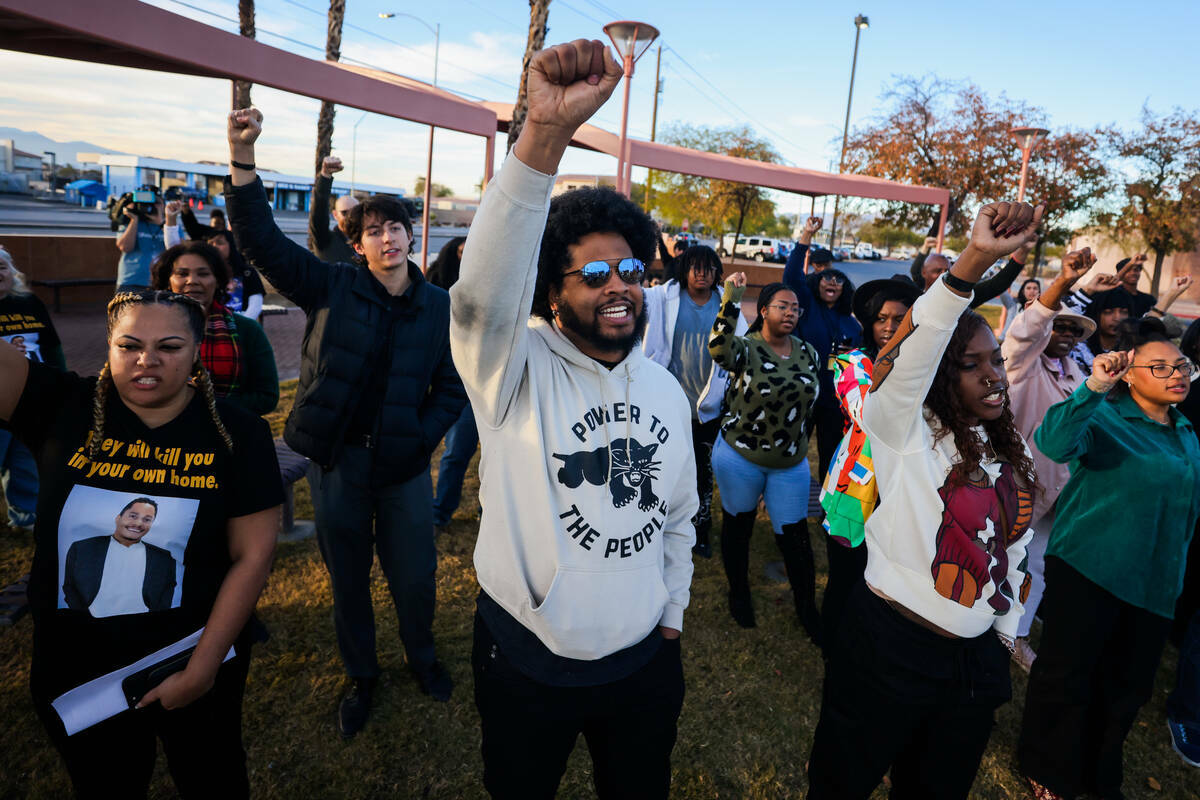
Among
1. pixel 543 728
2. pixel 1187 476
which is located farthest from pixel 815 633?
pixel 543 728

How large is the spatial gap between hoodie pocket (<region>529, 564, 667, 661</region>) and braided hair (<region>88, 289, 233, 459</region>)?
1060mm

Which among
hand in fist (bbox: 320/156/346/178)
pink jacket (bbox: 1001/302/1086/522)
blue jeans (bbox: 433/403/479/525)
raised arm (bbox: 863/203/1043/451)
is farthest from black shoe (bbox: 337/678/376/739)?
pink jacket (bbox: 1001/302/1086/522)

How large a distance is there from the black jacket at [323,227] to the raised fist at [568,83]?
4.15m

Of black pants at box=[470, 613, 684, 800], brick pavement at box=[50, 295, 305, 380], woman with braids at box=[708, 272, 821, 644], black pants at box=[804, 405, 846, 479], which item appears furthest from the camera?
brick pavement at box=[50, 295, 305, 380]

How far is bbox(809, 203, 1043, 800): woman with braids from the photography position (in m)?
1.97

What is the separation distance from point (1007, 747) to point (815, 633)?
1.05 metres

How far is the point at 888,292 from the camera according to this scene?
10.8 feet

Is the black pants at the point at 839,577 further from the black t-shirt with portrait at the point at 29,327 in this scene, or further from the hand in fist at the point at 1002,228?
the black t-shirt with portrait at the point at 29,327

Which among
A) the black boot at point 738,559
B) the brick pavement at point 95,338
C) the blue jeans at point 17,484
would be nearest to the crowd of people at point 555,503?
the black boot at point 738,559

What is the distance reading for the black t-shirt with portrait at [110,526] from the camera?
1745mm

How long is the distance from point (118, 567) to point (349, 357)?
3.91ft

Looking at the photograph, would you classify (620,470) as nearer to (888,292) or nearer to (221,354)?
(888,292)

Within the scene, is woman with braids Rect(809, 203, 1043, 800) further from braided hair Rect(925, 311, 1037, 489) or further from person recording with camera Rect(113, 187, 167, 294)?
person recording with camera Rect(113, 187, 167, 294)

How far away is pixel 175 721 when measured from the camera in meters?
1.91
